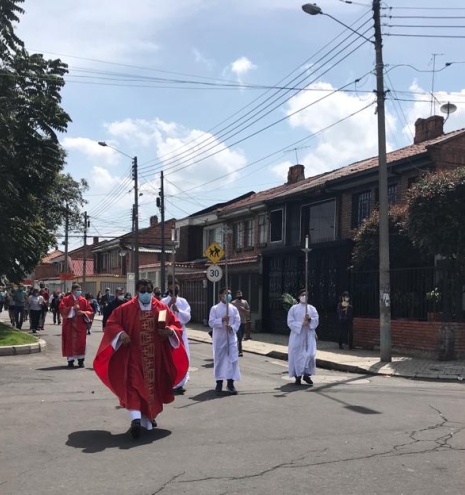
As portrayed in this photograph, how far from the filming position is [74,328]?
12961 millimetres

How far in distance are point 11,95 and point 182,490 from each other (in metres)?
16.2

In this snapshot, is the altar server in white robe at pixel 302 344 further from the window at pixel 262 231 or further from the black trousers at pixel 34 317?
the window at pixel 262 231

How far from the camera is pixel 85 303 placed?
538 inches

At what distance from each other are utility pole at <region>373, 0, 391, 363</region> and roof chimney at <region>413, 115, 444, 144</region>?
900cm

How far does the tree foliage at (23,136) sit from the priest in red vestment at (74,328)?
5548 mm

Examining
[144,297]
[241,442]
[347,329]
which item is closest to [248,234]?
[347,329]

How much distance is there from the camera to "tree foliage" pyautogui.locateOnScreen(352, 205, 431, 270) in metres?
17.5

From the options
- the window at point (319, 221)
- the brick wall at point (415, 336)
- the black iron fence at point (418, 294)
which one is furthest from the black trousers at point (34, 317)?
the brick wall at point (415, 336)

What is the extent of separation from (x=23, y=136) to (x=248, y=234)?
→ 43.6ft

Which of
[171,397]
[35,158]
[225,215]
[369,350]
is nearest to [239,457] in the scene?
[171,397]

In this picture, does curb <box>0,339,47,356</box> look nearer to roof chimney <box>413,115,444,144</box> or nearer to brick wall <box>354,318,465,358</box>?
brick wall <box>354,318,465,358</box>

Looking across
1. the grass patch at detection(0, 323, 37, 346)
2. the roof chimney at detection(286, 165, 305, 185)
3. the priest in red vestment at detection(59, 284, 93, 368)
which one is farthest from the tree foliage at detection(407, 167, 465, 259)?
the roof chimney at detection(286, 165, 305, 185)

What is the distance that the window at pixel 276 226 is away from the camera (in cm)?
2610

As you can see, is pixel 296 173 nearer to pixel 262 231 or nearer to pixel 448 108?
pixel 262 231
